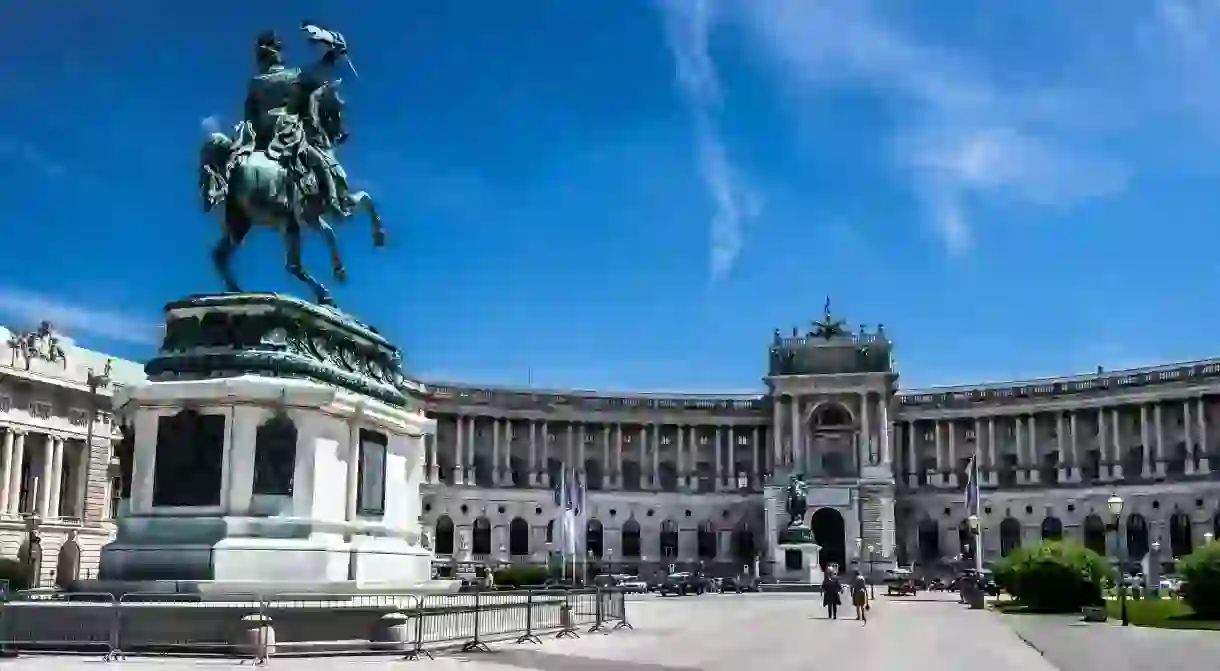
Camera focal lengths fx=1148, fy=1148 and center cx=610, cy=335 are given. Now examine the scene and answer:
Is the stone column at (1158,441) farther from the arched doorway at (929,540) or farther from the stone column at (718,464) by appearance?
the stone column at (718,464)

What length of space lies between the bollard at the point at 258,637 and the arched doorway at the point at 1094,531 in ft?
326

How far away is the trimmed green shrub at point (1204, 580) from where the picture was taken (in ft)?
115

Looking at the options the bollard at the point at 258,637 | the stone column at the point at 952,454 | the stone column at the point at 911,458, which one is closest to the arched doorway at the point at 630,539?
the stone column at the point at 911,458

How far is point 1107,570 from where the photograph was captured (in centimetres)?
4709

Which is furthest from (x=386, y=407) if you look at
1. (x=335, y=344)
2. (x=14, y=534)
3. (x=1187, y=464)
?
(x=1187, y=464)

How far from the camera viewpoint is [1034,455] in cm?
10938

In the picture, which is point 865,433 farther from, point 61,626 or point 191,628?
point 61,626

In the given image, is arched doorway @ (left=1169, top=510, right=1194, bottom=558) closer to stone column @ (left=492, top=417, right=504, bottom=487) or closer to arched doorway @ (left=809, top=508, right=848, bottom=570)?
arched doorway @ (left=809, top=508, right=848, bottom=570)

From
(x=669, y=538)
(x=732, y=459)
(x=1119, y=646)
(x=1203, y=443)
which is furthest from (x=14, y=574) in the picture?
(x=1203, y=443)

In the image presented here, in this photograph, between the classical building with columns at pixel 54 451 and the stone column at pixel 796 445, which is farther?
the stone column at pixel 796 445

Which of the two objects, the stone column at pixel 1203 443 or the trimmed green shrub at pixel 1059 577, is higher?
the stone column at pixel 1203 443

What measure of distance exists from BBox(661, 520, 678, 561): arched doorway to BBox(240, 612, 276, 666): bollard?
99779 mm

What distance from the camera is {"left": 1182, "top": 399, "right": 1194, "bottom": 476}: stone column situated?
3890 inches

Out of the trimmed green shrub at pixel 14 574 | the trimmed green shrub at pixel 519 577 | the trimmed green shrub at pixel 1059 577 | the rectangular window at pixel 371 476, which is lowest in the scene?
the trimmed green shrub at pixel 519 577
